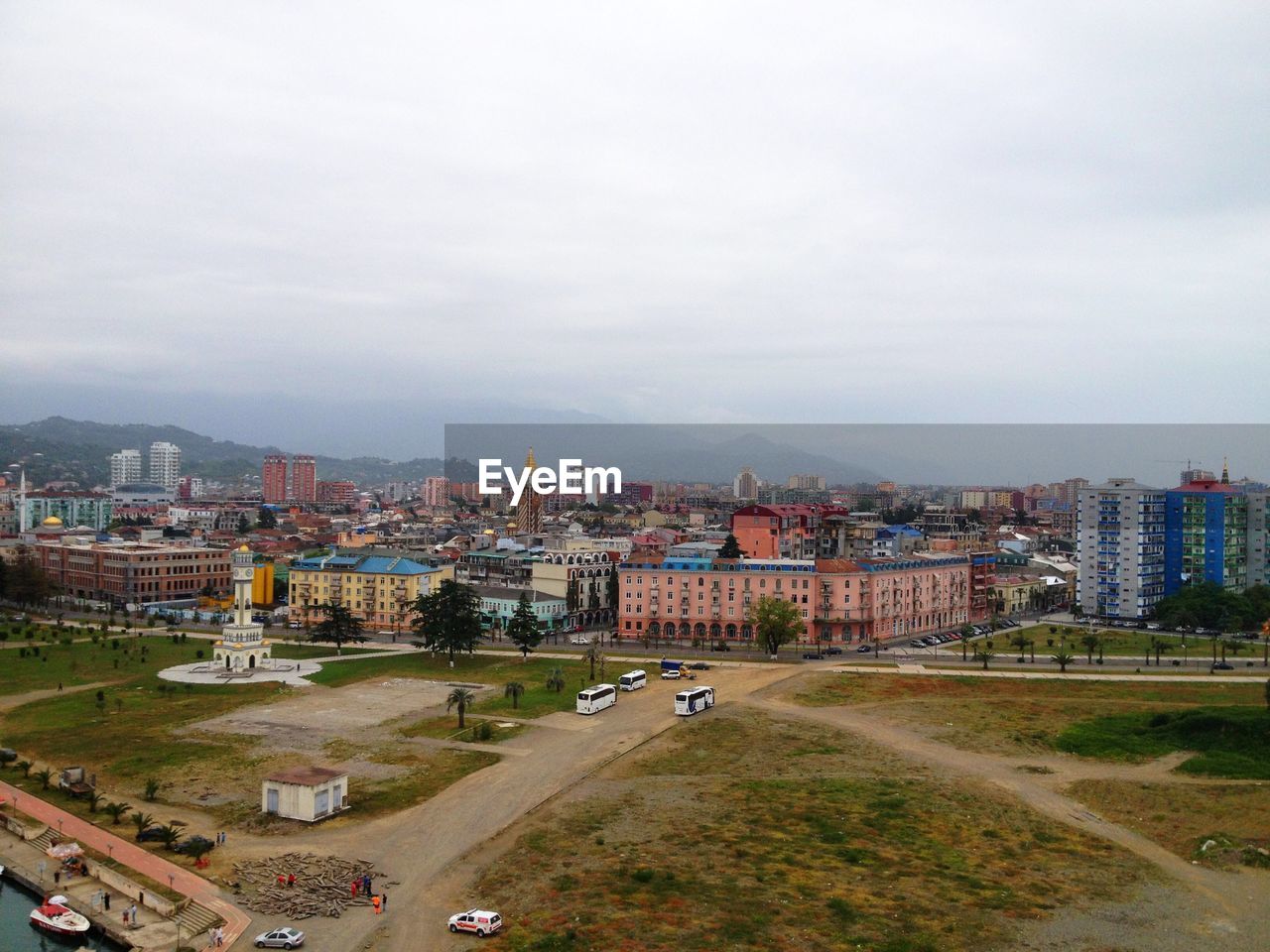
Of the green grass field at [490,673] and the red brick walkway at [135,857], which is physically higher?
the red brick walkway at [135,857]

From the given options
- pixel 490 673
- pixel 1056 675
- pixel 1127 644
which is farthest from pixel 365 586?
pixel 1127 644

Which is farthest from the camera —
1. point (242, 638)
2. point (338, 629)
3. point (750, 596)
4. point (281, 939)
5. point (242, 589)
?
point (750, 596)

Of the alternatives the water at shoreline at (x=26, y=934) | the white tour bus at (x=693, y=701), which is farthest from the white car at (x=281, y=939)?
the white tour bus at (x=693, y=701)

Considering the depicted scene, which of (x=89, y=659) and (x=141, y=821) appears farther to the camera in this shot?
(x=89, y=659)

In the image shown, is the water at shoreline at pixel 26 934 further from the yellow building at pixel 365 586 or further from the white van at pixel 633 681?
the yellow building at pixel 365 586

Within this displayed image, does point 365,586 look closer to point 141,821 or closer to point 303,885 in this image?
point 141,821

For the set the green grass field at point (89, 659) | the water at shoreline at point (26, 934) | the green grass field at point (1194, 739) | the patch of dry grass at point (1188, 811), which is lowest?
the water at shoreline at point (26, 934)

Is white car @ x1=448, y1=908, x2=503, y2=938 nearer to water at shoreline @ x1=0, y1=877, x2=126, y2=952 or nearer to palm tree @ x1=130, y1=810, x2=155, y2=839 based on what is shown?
water at shoreline @ x1=0, y1=877, x2=126, y2=952
